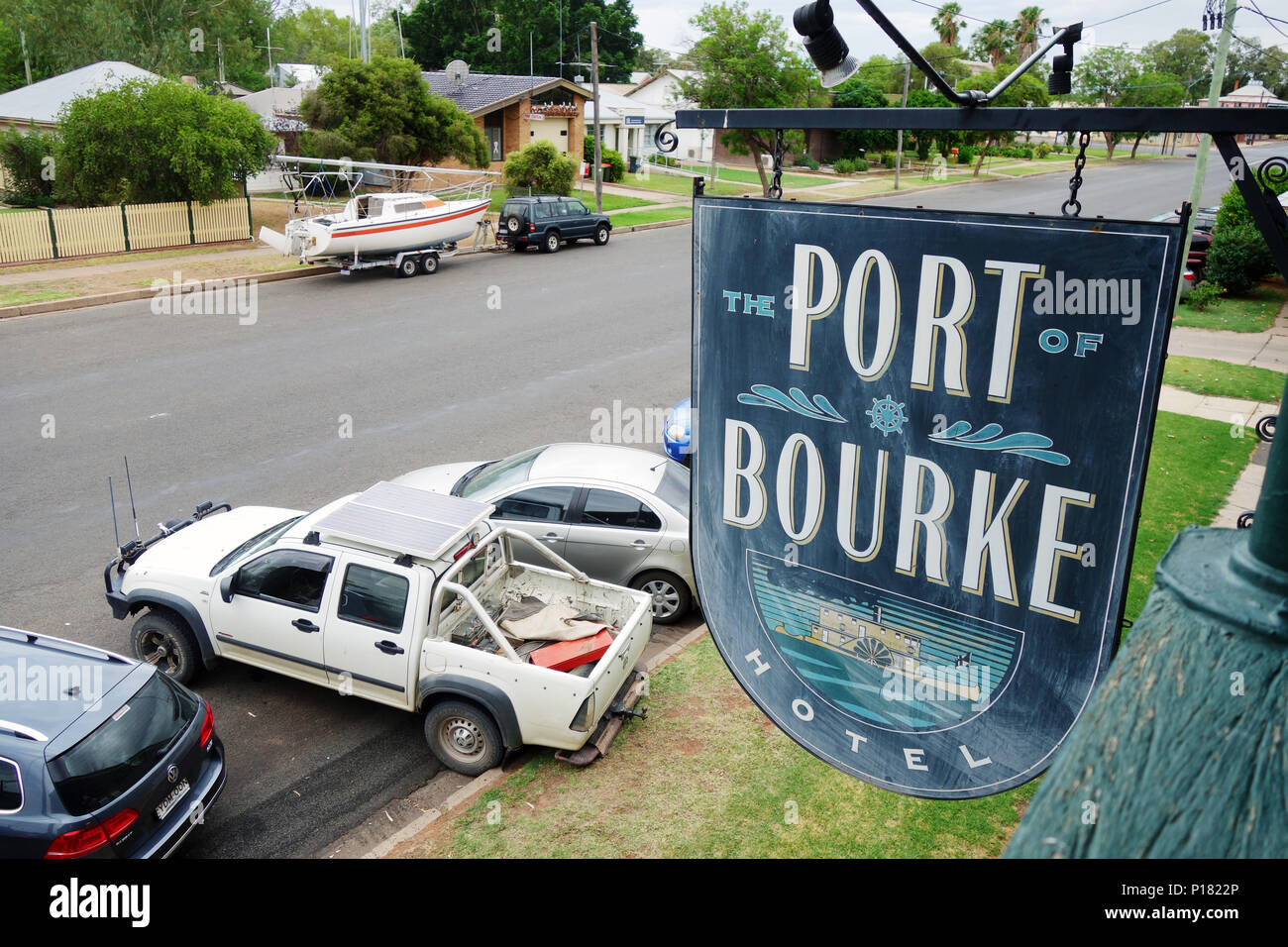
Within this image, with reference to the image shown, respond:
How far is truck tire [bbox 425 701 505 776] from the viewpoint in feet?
22.7

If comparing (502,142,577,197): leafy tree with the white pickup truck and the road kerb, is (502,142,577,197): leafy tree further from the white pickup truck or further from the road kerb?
the road kerb

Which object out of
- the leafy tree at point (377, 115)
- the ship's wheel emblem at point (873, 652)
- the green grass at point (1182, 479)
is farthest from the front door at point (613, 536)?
the leafy tree at point (377, 115)

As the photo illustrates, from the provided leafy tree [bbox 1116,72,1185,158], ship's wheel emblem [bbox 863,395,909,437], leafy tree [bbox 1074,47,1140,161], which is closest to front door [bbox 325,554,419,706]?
ship's wheel emblem [bbox 863,395,909,437]

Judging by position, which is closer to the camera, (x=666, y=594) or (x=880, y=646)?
(x=880, y=646)

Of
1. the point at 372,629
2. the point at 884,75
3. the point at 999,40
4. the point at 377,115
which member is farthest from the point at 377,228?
the point at 999,40

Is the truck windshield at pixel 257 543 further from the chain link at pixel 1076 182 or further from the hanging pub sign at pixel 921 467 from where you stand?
the chain link at pixel 1076 182

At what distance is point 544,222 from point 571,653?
23973 millimetres

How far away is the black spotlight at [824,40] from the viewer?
136 inches

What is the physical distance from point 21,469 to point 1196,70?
282 feet

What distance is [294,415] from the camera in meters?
14.4

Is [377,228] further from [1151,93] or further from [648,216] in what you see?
[1151,93]

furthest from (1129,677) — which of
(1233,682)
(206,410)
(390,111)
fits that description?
(390,111)

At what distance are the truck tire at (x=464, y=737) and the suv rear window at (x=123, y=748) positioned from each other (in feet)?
5.31

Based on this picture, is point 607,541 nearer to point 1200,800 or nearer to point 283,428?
point 283,428
